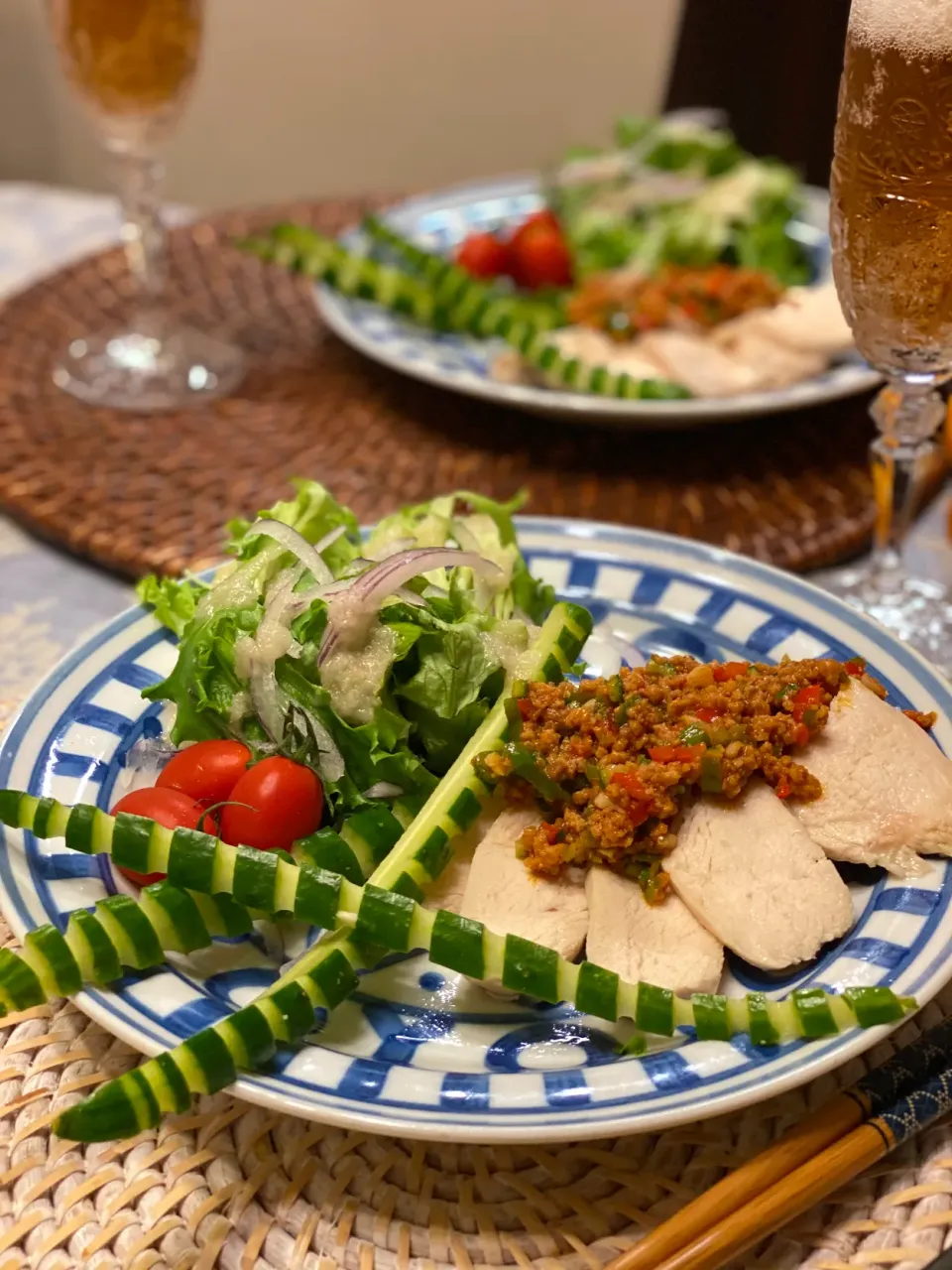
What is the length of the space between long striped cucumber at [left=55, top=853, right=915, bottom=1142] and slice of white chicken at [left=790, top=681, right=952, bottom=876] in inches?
9.5

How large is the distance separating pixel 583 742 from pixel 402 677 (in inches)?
11.1

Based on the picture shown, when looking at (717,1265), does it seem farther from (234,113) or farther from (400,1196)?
(234,113)

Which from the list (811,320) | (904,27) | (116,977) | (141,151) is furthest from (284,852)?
(141,151)

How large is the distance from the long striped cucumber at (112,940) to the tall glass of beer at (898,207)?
1.29 metres

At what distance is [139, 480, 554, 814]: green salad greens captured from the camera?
64.7 inches

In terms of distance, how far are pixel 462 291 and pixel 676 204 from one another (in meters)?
1.00

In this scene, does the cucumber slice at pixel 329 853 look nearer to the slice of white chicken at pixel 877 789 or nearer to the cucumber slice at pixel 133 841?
the cucumber slice at pixel 133 841

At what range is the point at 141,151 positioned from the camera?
3.12 m

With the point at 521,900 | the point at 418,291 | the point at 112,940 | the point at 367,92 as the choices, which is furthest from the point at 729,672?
the point at 367,92

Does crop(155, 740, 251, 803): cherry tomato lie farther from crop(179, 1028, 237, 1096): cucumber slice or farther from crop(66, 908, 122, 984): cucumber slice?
crop(179, 1028, 237, 1096): cucumber slice

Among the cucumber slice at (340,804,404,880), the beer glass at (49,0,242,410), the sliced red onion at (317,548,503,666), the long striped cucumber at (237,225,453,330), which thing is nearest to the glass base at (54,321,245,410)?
the beer glass at (49,0,242,410)

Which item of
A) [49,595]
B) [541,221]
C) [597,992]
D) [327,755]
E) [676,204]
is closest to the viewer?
[597,992]

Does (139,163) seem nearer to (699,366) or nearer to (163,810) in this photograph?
(699,366)

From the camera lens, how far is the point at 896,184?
5.87 ft
